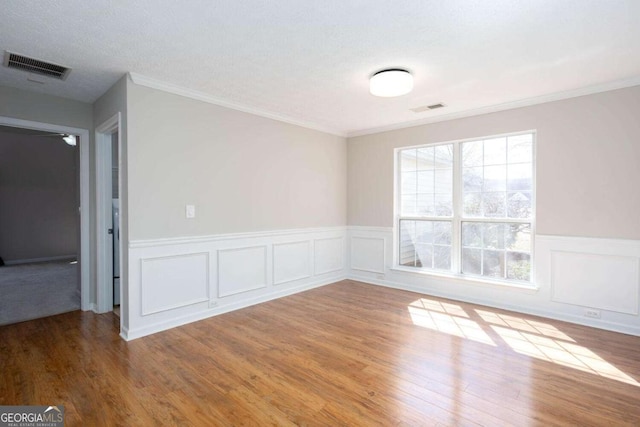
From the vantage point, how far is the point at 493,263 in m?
4.18

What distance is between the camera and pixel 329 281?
5336mm

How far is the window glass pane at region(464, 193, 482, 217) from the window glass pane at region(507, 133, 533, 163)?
60 centimetres

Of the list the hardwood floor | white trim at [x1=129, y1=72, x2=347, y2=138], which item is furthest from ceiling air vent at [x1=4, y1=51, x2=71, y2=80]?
the hardwood floor

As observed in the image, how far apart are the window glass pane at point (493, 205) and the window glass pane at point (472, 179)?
0.15 meters

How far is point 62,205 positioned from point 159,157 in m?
6.26

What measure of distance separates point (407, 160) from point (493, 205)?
1.41m

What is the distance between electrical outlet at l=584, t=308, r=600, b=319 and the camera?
135 inches

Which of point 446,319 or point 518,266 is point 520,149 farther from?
point 446,319

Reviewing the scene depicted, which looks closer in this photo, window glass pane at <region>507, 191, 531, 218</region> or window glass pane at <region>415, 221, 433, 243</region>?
window glass pane at <region>507, 191, 531, 218</region>

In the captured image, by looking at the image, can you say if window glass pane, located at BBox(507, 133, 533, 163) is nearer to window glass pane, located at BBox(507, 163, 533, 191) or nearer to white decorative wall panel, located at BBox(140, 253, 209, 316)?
window glass pane, located at BBox(507, 163, 533, 191)

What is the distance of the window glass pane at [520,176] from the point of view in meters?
3.92

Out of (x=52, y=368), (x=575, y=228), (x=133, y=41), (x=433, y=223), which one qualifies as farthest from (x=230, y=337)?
(x=575, y=228)

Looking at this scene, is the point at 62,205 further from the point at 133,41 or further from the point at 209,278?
the point at 133,41

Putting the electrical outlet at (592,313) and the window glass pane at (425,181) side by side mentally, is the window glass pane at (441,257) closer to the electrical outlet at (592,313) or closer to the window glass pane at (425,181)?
the window glass pane at (425,181)
